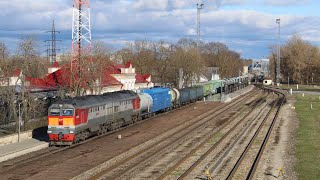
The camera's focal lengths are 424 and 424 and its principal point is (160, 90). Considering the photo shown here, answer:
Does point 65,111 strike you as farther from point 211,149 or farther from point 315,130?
point 315,130

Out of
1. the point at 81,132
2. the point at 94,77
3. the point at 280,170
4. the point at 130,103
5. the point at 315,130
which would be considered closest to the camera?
the point at 280,170

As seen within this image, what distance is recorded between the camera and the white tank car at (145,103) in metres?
45.5

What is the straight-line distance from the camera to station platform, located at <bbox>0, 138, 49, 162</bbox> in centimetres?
Answer: 2614

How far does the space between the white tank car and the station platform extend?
15.4m

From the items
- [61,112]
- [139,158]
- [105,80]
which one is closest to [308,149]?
[139,158]

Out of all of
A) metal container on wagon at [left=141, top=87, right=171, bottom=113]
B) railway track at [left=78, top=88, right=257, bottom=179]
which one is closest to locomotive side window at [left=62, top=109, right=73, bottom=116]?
railway track at [left=78, top=88, right=257, bottom=179]

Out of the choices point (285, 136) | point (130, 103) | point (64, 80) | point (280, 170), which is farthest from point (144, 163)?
point (64, 80)

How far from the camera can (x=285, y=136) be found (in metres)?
34.6

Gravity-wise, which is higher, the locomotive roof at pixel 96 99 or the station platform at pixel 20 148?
the locomotive roof at pixel 96 99

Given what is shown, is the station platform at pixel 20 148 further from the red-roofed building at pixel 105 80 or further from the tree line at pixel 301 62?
the tree line at pixel 301 62

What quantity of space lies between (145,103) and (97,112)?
13.3 m

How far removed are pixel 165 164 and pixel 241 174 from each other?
14.7 ft

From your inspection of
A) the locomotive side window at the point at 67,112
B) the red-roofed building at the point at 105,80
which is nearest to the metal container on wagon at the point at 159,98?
the red-roofed building at the point at 105,80

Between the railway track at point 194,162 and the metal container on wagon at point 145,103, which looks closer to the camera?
the railway track at point 194,162
